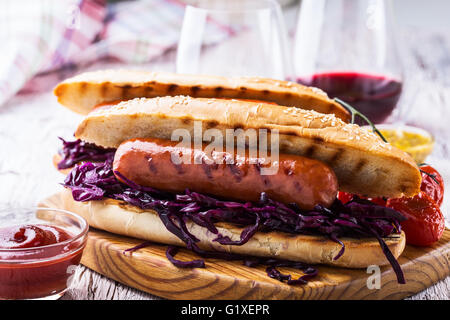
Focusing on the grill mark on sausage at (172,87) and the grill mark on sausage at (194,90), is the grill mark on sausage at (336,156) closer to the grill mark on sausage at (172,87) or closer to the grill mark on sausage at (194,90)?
the grill mark on sausage at (194,90)

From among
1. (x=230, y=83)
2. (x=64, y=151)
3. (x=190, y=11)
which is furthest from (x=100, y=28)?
(x=230, y=83)

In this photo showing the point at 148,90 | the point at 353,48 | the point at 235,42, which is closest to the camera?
the point at 148,90

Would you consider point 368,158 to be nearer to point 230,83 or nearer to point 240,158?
point 240,158

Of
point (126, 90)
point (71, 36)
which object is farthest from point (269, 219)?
point (71, 36)

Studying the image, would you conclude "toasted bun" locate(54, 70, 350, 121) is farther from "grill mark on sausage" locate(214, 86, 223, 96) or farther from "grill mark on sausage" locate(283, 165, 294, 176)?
"grill mark on sausage" locate(283, 165, 294, 176)

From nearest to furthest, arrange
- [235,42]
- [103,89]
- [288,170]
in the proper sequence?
[288,170]
[103,89]
[235,42]

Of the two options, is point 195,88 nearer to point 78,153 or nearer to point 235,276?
point 78,153

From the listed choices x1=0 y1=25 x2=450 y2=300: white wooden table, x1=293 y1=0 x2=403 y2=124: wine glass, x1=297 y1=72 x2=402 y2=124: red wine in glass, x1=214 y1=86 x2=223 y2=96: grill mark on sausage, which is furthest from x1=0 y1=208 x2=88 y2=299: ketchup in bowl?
x1=293 y1=0 x2=403 y2=124: wine glass

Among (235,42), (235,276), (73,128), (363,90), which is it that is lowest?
(73,128)
